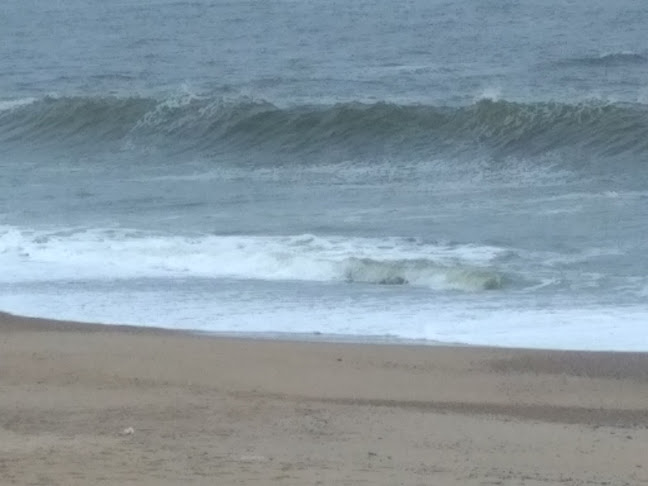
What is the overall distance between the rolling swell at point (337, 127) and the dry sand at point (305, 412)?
497 inches

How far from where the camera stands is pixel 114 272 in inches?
610

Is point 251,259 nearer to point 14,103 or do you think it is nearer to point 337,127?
point 337,127

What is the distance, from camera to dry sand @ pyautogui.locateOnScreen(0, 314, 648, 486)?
8422 mm

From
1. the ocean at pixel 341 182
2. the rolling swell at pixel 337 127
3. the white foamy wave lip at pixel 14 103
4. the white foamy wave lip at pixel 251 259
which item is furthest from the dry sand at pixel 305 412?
the white foamy wave lip at pixel 14 103

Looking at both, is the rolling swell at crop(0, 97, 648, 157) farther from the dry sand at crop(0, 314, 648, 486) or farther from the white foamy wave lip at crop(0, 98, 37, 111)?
the dry sand at crop(0, 314, 648, 486)

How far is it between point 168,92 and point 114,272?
17140mm

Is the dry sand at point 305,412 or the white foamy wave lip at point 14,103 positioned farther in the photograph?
the white foamy wave lip at point 14,103

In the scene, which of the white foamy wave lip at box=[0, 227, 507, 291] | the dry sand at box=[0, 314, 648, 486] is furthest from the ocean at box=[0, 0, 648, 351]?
the dry sand at box=[0, 314, 648, 486]

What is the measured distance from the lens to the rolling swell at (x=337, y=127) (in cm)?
2477

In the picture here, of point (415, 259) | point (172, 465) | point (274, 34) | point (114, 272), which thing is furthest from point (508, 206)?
point (274, 34)

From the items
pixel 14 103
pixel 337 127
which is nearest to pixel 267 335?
pixel 337 127

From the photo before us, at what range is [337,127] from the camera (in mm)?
26672

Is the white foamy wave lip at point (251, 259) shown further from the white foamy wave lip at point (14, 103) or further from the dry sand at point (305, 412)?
the white foamy wave lip at point (14, 103)

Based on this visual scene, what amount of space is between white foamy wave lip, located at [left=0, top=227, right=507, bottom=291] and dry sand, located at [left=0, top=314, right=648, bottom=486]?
263 centimetres
